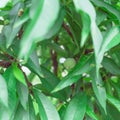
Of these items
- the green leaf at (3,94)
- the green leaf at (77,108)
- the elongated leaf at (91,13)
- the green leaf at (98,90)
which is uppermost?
the elongated leaf at (91,13)

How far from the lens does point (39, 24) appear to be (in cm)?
35

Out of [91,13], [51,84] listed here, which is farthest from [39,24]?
[51,84]

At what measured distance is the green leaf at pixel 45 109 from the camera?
0.59 m

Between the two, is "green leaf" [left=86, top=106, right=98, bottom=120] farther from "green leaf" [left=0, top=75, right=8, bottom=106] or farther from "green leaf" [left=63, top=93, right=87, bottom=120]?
"green leaf" [left=0, top=75, right=8, bottom=106]

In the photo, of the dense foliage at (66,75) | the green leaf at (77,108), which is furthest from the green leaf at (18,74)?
the green leaf at (77,108)

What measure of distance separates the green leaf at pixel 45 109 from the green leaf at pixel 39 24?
0.25m

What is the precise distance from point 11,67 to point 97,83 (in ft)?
0.52

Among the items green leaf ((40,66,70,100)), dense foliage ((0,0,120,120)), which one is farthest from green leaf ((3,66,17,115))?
green leaf ((40,66,70,100))

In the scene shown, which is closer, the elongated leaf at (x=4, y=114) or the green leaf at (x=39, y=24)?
the green leaf at (x=39, y=24)

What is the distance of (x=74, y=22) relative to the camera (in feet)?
2.40

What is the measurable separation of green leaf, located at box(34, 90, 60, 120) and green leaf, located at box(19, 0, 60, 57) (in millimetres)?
252

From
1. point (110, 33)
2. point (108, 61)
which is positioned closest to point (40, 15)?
point (110, 33)

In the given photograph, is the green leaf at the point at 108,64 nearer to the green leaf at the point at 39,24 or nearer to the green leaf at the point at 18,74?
the green leaf at the point at 18,74

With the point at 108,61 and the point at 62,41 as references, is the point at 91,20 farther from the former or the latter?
the point at 62,41
